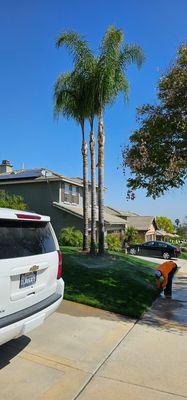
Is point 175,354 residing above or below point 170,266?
below

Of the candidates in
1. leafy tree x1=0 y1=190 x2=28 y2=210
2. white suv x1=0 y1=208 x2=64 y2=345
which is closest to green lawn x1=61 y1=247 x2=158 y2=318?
white suv x1=0 y1=208 x2=64 y2=345

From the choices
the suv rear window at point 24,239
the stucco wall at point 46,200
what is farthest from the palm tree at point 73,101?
the suv rear window at point 24,239

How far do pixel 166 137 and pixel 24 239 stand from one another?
7.05m

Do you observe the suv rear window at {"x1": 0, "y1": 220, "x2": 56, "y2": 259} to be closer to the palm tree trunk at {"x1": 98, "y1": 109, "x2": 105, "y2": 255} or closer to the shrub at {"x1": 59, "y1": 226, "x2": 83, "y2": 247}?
the palm tree trunk at {"x1": 98, "y1": 109, "x2": 105, "y2": 255}

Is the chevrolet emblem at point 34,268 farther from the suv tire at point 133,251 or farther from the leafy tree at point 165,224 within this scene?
the leafy tree at point 165,224

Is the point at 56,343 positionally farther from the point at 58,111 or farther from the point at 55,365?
the point at 58,111

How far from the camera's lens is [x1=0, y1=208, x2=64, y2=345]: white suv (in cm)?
456

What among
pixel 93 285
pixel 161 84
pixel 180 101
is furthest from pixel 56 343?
pixel 161 84

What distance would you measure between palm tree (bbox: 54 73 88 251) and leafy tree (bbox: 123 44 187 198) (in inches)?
290

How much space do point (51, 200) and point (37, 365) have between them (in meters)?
27.7

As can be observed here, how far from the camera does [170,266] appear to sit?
11.8 m

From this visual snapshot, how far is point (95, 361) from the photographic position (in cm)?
575

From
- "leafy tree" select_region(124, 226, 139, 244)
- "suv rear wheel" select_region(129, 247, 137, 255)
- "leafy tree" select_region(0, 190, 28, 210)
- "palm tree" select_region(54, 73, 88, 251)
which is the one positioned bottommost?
"suv rear wheel" select_region(129, 247, 137, 255)

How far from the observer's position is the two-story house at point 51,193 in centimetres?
3231
